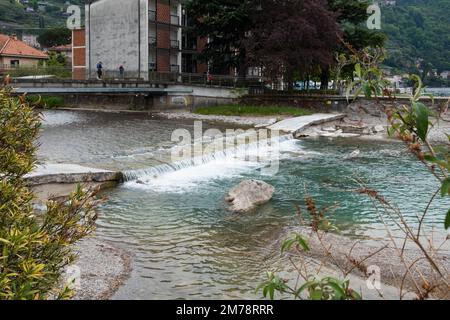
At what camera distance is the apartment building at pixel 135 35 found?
145ft

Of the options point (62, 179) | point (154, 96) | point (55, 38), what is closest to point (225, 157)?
point (62, 179)

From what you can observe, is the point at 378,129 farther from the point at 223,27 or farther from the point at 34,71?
the point at 34,71

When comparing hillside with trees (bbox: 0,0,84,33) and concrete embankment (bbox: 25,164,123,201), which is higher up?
hillside with trees (bbox: 0,0,84,33)

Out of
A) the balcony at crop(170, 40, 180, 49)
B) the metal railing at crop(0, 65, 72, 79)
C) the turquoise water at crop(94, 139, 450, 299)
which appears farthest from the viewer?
the balcony at crop(170, 40, 180, 49)

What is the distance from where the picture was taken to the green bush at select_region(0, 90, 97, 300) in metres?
3.42

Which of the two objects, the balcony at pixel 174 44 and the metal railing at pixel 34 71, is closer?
the metal railing at pixel 34 71

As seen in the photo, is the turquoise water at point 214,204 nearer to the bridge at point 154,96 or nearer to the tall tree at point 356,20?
the bridge at point 154,96

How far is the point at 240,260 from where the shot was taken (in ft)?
30.6

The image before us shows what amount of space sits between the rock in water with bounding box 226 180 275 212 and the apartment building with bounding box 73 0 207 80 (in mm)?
31299

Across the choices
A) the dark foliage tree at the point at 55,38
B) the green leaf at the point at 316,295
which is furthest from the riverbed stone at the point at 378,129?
the dark foliage tree at the point at 55,38

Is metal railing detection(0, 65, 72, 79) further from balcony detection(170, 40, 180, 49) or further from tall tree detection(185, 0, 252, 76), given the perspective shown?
balcony detection(170, 40, 180, 49)

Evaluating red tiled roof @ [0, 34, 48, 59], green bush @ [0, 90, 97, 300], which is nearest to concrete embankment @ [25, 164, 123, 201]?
green bush @ [0, 90, 97, 300]

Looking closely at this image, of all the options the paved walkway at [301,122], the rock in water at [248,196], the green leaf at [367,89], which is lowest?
the rock in water at [248,196]

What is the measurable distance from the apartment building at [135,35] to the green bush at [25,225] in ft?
128
